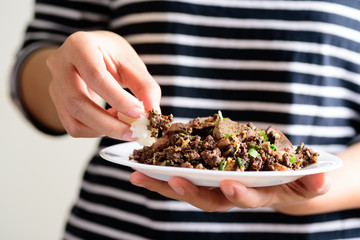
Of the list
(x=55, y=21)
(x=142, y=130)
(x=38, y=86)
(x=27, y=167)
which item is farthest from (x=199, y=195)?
(x=27, y=167)

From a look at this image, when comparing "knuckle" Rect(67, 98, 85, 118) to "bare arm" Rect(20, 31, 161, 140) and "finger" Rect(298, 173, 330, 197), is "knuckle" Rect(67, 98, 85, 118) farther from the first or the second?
"finger" Rect(298, 173, 330, 197)

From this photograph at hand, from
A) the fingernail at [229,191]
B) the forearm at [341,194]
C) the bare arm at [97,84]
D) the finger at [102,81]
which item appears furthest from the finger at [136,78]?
the forearm at [341,194]

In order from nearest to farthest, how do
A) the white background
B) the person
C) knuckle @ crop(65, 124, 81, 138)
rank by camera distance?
knuckle @ crop(65, 124, 81, 138), the person, the white background

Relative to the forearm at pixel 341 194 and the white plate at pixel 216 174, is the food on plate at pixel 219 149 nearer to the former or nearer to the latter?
the white plate at pixel 216 174

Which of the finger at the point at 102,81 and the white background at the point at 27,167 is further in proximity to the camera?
the white background at the point at 27,167

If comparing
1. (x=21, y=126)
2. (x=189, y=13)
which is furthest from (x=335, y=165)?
(x=21, y=126)

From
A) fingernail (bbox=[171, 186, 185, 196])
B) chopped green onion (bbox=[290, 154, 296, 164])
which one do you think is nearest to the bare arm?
fingernail (bbox=[171, 186, 185, 196])

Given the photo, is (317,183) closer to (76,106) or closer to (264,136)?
(264,136)
